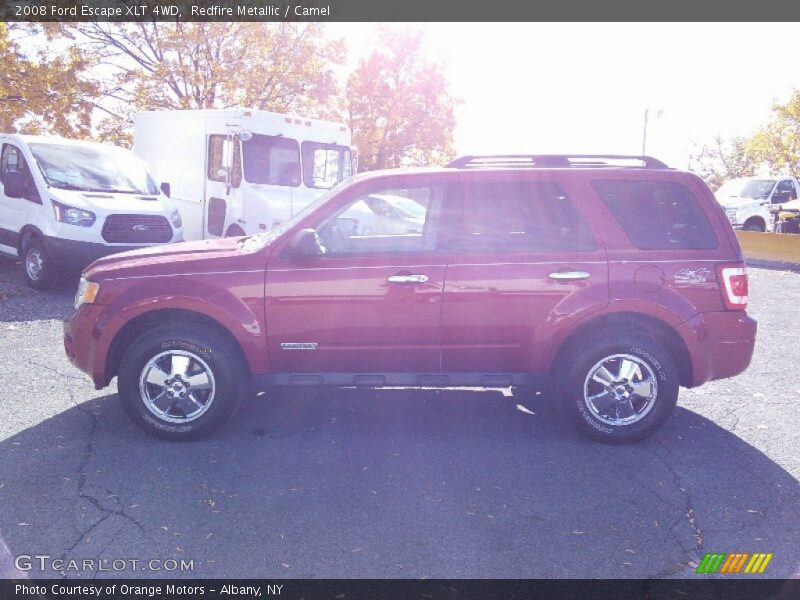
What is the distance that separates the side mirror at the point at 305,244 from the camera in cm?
471

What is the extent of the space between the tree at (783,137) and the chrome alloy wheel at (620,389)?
40.1m

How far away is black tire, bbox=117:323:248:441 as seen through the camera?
188 inches

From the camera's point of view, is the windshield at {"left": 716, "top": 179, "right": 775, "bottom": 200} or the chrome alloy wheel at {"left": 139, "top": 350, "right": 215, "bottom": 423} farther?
the windshield at {"left": 716, "top": 179, "right": 775, "bottom": 200}

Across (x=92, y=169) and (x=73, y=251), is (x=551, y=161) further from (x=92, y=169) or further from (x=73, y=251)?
(x=92, y=169)

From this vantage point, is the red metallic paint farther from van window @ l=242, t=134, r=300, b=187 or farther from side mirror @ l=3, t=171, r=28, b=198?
van window @ l=242, t=134, r=300, b=187

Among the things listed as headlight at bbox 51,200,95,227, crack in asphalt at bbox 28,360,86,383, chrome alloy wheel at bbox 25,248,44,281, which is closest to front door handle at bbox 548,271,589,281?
crack in asphalt at bbox 28,360,86,383


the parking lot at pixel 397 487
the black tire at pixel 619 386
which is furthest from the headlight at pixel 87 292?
the black tire at pixel 619 386

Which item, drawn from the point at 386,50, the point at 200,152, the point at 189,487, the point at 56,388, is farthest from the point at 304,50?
the point at 189,487

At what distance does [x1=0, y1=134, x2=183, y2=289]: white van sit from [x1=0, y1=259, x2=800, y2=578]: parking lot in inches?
170

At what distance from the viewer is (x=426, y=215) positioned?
504 centimetres

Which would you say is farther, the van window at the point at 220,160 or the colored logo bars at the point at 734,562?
the van window at the point at 220,160

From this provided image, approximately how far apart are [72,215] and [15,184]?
1.18 m

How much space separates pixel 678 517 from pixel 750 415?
2.15 meters

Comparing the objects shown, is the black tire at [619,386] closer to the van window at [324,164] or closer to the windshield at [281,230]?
the windshield at [281,230]
